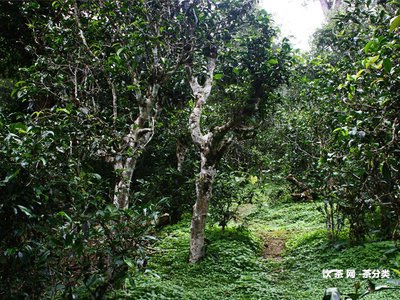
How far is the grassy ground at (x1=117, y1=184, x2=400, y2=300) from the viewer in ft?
16.6

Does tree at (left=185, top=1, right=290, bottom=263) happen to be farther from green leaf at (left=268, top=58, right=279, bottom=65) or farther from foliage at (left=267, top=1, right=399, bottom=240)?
foliage at (left=267, top=1, right=399, bottom=240)

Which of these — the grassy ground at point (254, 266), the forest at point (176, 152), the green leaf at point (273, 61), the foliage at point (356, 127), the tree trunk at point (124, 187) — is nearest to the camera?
the forest at point (176, 152)

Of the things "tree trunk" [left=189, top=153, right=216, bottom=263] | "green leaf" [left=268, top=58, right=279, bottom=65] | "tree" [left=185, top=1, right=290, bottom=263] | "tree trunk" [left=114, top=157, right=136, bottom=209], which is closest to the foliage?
"green leaf" [left=268, top=58, right=279, bottom=65]

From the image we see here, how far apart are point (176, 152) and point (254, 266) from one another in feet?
12.5

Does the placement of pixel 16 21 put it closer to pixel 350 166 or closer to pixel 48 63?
pixel 48 63

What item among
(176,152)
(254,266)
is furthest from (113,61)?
(176,152)

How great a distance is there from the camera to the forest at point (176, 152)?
2932 millimetres

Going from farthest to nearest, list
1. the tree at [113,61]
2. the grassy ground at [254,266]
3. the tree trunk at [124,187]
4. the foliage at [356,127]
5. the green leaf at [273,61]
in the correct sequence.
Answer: the green leaf at [273,61] → the grassy ground at [254,266] → the tree at [113,61] → the tree trunk at [124,187] → the foliage at [356,127]

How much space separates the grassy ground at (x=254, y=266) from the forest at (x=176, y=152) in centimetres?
4


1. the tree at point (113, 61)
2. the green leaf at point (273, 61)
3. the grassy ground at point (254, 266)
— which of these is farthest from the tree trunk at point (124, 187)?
the green leaf at point (273, 61)

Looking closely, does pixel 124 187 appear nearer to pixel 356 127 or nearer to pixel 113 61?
pixel 113 61

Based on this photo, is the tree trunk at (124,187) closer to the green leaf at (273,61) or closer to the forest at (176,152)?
the forest at (176,152)

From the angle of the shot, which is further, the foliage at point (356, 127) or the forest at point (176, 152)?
the foliage at point (356, 127)

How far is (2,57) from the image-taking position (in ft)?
25.4
